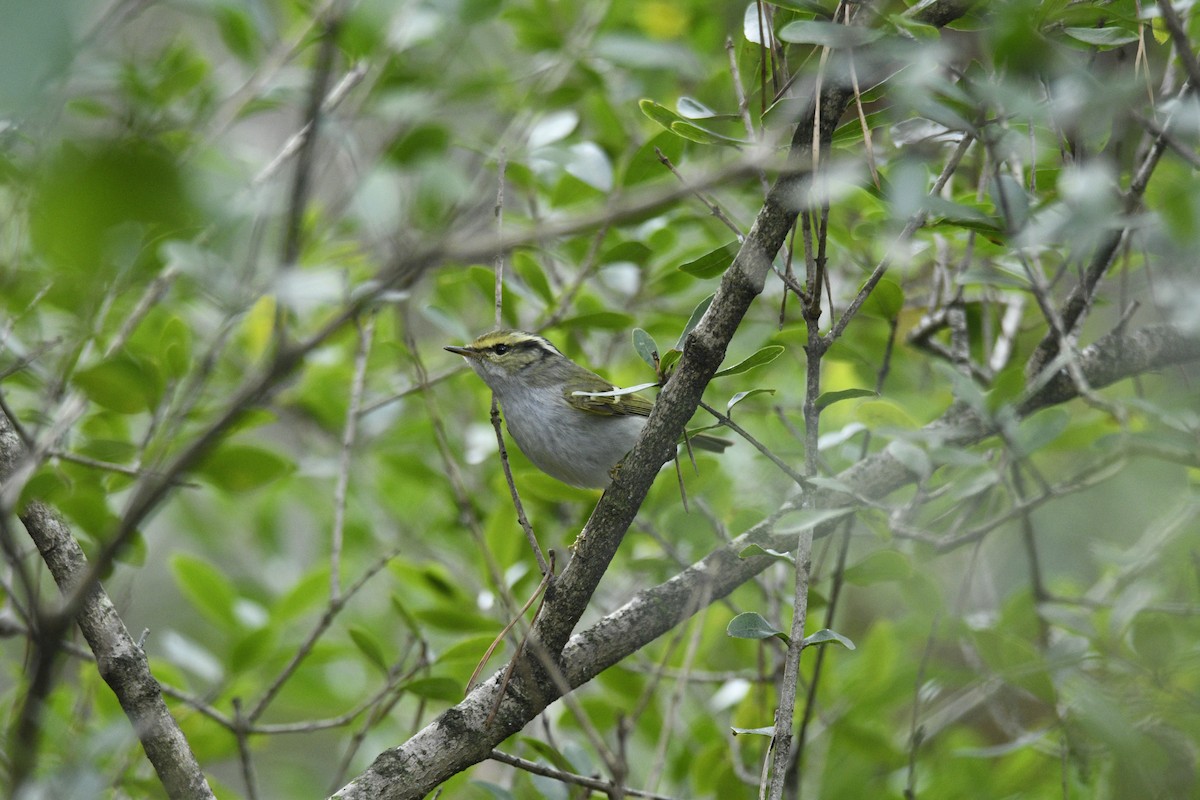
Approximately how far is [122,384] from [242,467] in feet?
1.16

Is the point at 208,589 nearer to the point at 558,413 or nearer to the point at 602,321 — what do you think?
the point at 558,413

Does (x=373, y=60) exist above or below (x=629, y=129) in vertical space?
above

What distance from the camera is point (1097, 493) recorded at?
16.4ft

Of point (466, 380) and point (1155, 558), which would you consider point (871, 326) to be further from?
point (466, 380)

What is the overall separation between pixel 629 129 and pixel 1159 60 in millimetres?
1846

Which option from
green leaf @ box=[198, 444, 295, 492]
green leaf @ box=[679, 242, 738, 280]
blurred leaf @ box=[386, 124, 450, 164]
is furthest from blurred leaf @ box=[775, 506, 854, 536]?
blurred leaf @ box=[386, 124, 450, 164]

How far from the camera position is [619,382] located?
141 inches

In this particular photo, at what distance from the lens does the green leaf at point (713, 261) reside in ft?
7.06

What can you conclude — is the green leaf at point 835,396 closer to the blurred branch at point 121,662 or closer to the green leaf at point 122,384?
the blurred branch at point 121,662

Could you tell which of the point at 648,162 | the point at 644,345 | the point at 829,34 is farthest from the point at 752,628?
the point at 648,162

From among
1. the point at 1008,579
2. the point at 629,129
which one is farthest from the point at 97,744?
the point at 1008,579

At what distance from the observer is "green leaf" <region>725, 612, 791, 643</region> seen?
1.96m

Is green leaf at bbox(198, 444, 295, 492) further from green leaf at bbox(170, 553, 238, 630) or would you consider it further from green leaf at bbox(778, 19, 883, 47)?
green leaf at bbox(778, 19, 883, 47)

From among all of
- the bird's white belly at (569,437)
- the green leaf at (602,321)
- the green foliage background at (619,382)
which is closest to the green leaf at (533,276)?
the green foliage background at (619,382)
